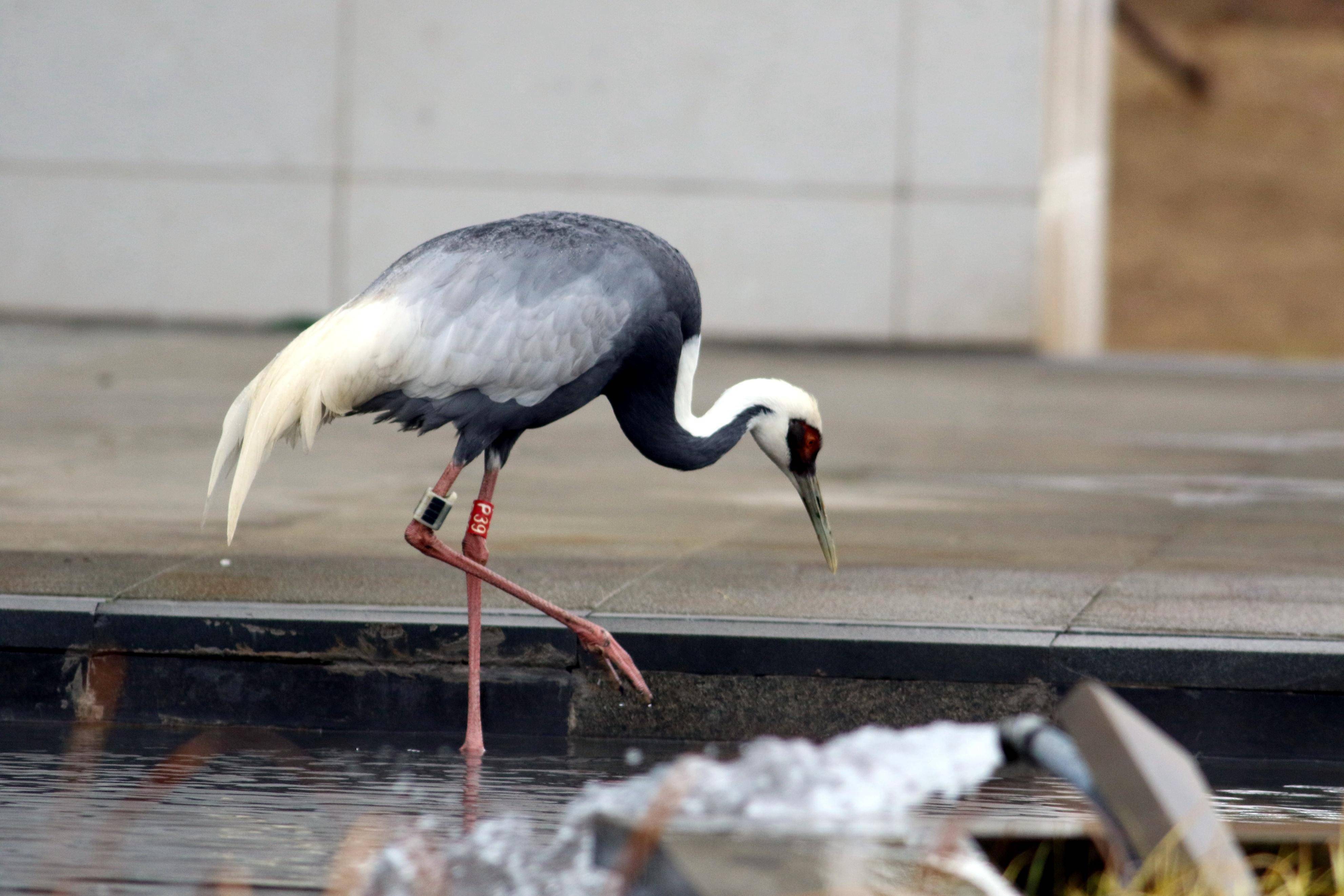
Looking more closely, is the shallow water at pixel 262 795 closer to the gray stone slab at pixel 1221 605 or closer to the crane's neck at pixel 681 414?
the gray stone slab at pixel 1221 605

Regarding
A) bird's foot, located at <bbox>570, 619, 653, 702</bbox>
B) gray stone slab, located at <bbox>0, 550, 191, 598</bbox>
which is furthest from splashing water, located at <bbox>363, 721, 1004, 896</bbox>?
gray stone slab, located at <bbox>0, 550, 191, 598</bbox>

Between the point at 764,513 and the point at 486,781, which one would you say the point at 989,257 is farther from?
the point at 486,781

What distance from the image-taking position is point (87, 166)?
54.1ft

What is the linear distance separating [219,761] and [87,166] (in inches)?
484

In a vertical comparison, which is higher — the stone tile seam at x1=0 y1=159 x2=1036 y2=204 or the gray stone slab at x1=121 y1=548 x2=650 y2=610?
the stone tile seam at x1=0 y1=159 x2=1036 y2=204

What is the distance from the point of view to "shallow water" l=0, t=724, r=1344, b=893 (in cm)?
408

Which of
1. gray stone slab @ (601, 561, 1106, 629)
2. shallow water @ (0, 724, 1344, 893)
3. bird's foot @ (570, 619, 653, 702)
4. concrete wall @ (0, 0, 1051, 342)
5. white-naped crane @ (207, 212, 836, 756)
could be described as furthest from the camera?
concrete wall @ (0, 0, 1051, 342)

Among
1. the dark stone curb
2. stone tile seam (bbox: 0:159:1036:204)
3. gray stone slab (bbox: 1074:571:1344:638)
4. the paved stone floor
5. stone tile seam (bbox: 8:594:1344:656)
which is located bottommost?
the dark stone curb

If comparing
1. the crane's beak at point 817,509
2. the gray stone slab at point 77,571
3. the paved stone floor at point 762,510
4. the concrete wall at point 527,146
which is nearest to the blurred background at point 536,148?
the concrete wall at point 527,146

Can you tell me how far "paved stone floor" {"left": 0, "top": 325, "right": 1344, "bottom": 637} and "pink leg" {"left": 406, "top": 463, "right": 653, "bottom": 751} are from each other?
0.26 meters

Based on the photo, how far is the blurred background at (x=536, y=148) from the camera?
1627cm

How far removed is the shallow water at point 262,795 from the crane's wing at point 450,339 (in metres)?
0.66

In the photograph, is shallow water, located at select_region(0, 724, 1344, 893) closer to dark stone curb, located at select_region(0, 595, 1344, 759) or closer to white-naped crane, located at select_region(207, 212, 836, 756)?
dark stone curb, located at select_region(0, 595, 1344, 759)

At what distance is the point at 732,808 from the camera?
3607 millimetres
